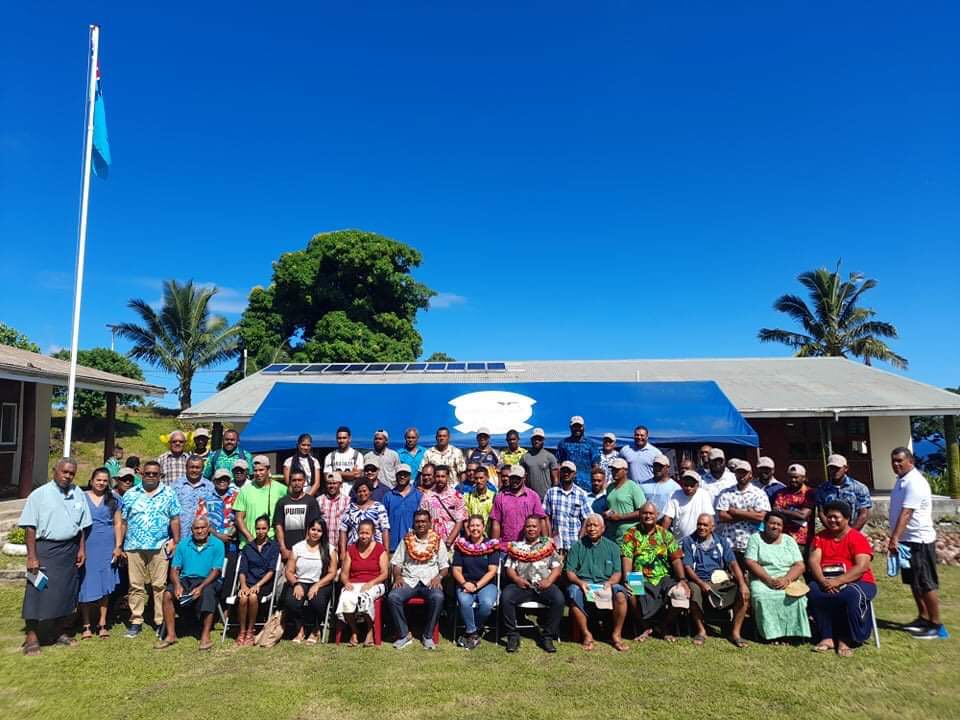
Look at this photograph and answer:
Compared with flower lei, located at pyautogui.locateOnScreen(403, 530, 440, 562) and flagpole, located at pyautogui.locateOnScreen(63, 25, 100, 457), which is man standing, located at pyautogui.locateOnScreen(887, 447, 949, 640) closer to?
flower lei, located at pyautogui.locateOnScreen(403, 530, 440, 562)

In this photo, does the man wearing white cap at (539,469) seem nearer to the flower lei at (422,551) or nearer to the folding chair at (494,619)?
the folding chair at (494,619)

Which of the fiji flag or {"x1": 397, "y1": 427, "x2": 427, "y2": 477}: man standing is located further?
the fiji flag

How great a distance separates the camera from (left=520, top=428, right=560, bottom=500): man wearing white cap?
7.41 m

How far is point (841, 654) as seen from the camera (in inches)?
214

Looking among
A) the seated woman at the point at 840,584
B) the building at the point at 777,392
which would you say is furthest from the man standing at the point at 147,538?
the building at the point at 777,392

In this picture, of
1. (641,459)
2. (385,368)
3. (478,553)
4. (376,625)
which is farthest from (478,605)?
(385,368)

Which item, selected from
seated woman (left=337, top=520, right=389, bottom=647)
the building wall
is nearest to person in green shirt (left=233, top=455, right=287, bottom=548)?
seated woman (left=337, top=520, right=389, bottom=647)

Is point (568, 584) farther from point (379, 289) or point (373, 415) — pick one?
point (379, 289)

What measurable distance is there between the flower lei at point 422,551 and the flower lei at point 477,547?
235 mm

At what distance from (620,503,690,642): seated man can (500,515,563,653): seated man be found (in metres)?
0.69

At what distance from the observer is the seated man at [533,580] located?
→ 18.8 ft

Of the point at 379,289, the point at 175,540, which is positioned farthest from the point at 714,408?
the point at 379,289

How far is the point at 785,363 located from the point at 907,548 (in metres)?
12.2

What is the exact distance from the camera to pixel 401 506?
265 inches
